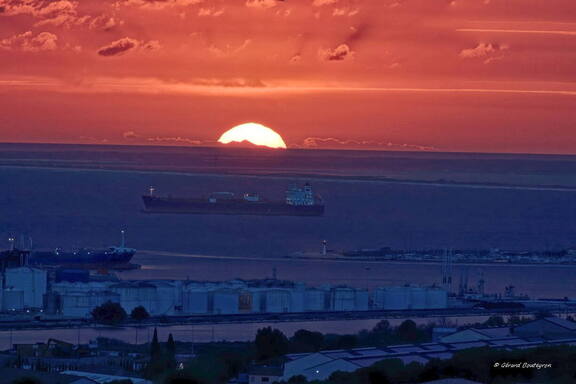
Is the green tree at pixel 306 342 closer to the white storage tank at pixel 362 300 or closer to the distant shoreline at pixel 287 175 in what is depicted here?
the white storage tank at pixel 362 300

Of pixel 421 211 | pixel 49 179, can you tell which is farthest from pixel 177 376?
pixel 49 179

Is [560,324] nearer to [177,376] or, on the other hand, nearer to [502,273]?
[177,376]

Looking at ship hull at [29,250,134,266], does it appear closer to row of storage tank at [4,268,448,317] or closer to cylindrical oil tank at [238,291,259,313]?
row of storage tank at [4,268,448,317]

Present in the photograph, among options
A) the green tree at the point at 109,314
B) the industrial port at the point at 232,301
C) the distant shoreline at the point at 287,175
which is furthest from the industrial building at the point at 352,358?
the distant shoreline at the point at 287,175

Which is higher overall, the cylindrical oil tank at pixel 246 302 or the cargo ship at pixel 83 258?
the cargo ship at pixel 83 258

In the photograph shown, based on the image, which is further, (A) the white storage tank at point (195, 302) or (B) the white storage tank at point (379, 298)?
(B) the white storage tank at point (379, 298)

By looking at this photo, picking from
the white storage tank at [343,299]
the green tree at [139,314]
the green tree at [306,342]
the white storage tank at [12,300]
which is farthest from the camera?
the white storage tank at [343,299]
